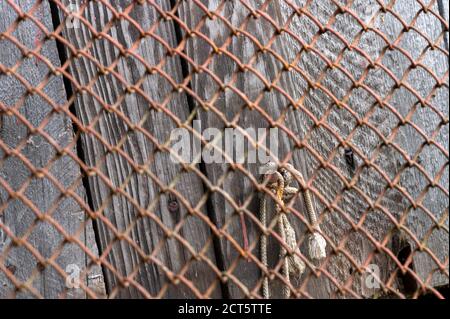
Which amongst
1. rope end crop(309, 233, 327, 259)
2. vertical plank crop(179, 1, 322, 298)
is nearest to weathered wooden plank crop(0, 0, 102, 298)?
vertical plank crop(179, 1, 322, 298)

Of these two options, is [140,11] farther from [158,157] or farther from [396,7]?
[396,7]

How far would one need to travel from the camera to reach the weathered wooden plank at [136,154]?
5.40 ft

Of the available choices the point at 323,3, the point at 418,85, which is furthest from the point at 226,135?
the point at 418,85

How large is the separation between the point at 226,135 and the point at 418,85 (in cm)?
64

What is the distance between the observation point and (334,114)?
181 centimetres

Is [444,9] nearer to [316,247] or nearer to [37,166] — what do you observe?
[316,247]

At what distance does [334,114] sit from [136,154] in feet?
2.02

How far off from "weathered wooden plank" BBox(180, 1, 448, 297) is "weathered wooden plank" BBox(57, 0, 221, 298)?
77 mm

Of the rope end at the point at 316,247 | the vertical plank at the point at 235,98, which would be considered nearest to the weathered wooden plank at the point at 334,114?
the vertical plank at the point at 235,98

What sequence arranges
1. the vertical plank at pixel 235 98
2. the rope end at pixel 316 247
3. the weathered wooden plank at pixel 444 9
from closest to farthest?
the rope end at pixel 316 247 → the vertical plank at pixel 235 98 → the weathered wooden plank at pixel 444 9

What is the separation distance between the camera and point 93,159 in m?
1.63

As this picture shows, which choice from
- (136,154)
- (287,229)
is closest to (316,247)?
(287,229)

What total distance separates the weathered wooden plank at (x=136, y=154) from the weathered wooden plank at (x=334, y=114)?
8 centimetres

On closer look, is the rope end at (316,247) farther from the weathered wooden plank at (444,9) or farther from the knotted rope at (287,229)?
the weathered wooden plank at (444,9)
